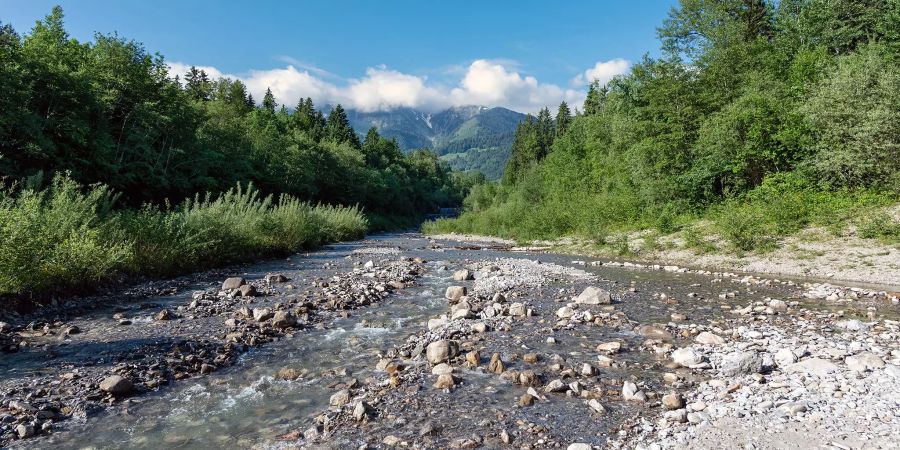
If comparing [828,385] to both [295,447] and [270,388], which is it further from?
[270,388]

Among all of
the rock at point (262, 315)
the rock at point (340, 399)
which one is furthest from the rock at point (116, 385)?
the rock at point (262, 315)

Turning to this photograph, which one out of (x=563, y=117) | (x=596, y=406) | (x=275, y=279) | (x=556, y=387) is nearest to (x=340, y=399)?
(x=556, y=387)

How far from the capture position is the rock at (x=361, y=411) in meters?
5.46

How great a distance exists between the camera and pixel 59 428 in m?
5.30

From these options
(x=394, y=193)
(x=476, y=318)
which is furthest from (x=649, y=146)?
(x=394, y=193)

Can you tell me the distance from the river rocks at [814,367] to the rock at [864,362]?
0.69ft

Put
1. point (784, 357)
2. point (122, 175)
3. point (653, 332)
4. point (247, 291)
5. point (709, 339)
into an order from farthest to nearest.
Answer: point (122, 175) < point (247, 291) < point (653, 332) < point (709, 339) < point (784, 357)

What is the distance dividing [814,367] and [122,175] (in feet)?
128

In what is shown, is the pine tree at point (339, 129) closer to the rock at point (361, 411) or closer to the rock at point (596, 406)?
the rock at point (361, 411)

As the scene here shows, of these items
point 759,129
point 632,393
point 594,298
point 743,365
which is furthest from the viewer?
point 759,129

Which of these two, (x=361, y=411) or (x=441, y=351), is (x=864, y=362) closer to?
(x=441, y=351)

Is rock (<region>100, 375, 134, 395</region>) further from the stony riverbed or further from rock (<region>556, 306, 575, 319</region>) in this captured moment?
rock (<region>556, 306, 575, 319</region>)

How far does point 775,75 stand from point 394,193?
83119 millimetres

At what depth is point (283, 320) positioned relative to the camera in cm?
995
